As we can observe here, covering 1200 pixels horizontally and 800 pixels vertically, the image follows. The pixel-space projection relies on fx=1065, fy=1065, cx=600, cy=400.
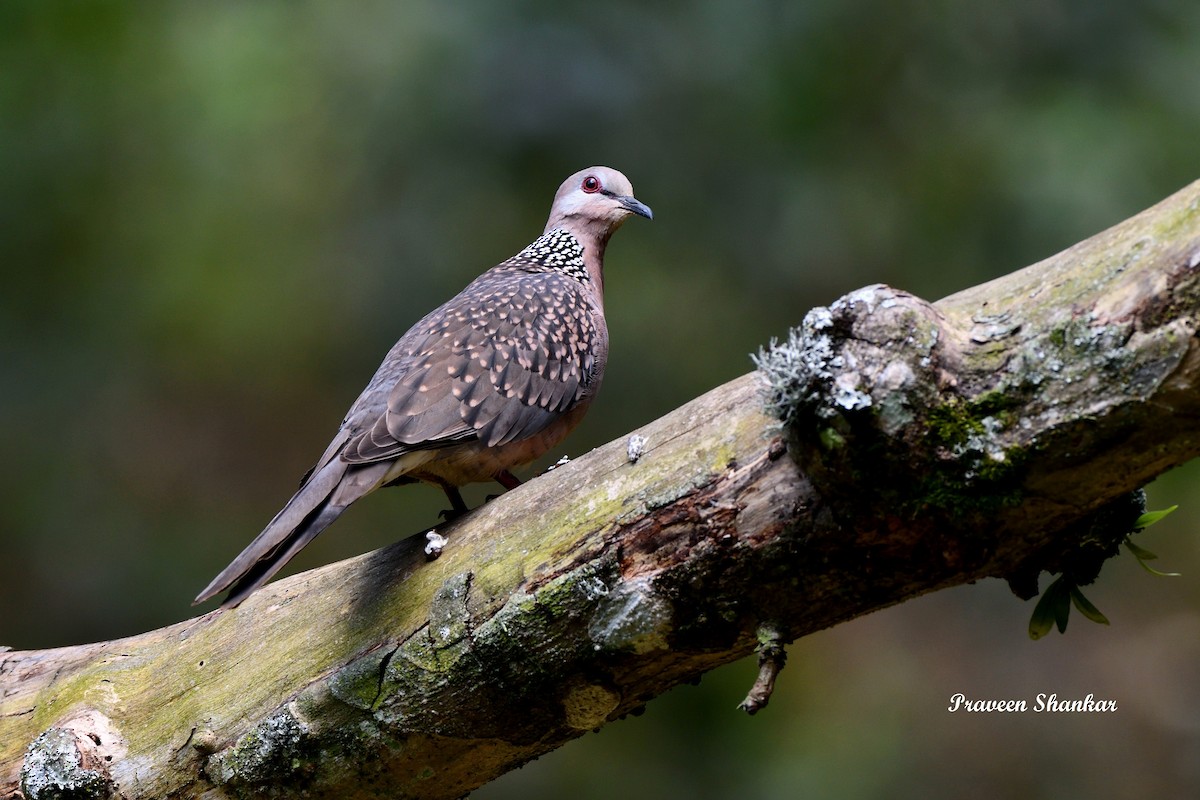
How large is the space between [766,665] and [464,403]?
110 cm

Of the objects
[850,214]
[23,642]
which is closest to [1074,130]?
[850,214]

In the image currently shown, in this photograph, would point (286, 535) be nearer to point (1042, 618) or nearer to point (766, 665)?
point (766, 665)

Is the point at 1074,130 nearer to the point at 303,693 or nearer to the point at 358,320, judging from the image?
the point at 358,320

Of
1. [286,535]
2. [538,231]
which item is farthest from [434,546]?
[538,231]

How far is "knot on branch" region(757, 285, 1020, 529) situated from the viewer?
57.6 inches

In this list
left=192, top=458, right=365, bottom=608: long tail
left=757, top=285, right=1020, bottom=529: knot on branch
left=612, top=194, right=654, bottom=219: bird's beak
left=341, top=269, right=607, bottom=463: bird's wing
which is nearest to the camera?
left=757, top=285, right=1020, bottom=529: knot on branch

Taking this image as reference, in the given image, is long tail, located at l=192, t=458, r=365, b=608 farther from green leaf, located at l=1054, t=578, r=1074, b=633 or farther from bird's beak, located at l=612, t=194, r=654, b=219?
bird's beak, located at l=612, t=194, r=654, b=219

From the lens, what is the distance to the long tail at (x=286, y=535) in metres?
2.00

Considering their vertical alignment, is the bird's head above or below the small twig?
above

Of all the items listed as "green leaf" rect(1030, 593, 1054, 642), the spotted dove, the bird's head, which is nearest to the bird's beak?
the bird's head

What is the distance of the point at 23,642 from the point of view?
5484 mm

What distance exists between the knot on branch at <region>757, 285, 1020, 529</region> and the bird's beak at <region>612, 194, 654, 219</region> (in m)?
2.02

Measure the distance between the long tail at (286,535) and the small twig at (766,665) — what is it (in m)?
0.91

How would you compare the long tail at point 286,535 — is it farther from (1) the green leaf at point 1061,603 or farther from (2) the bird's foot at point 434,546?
(1) the green leaf at point 1061,603
